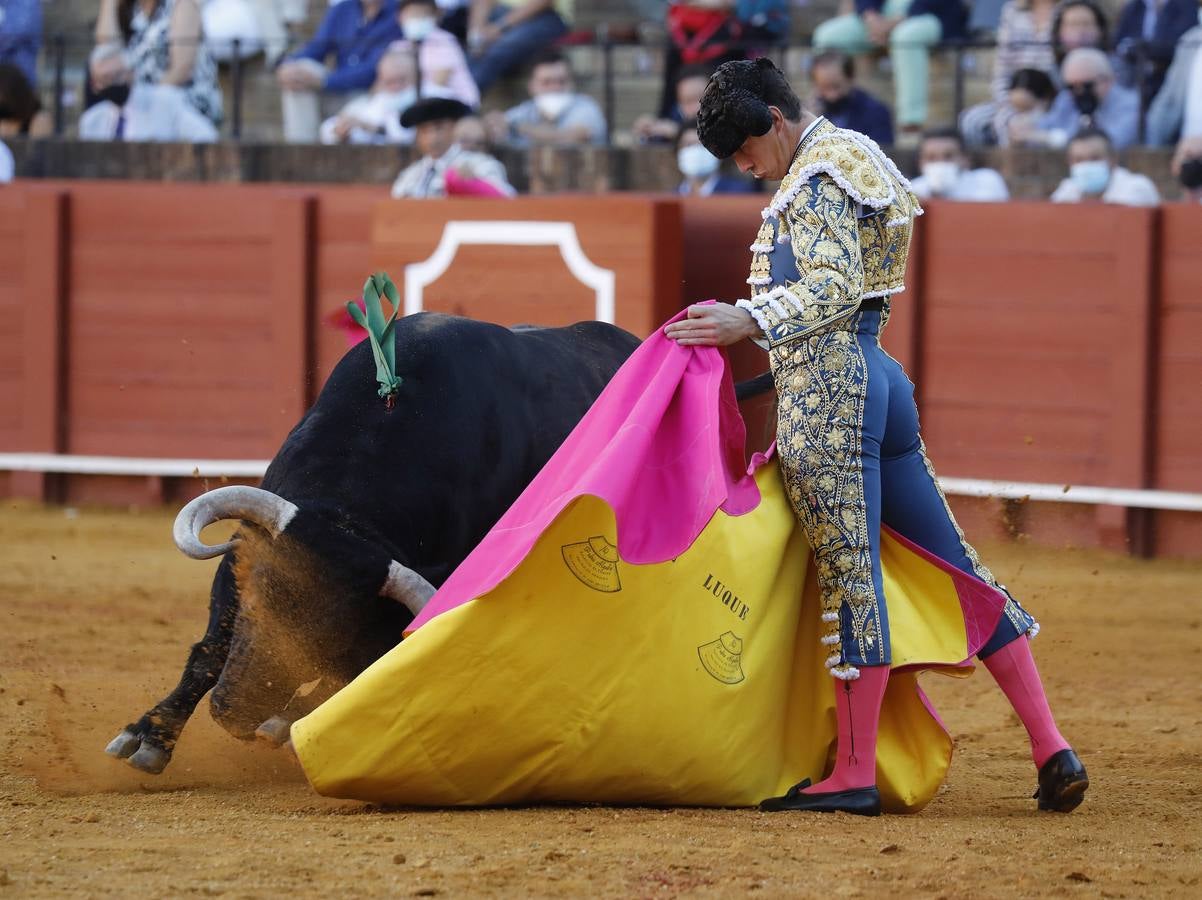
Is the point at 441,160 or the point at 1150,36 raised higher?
the point at 1150,36

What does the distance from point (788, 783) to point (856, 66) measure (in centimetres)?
548

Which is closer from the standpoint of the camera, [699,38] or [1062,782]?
[1062,782]

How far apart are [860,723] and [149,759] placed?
1139mm

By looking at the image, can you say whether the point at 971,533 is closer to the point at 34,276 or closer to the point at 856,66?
the point at 856,66

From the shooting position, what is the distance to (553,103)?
800cm

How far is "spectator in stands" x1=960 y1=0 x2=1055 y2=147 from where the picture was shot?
7.22 metres

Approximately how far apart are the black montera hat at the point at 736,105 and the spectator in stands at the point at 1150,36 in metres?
4.39

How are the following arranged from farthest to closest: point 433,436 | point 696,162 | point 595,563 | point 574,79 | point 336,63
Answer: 1. point 336,63
2. point 574,79
3. point 696,162
4. point 433,436
5. point 595,563

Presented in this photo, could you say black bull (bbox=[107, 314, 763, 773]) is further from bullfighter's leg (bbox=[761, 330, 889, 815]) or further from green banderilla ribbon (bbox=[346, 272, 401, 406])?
bullfighter's leg (bbox=[761, 330, 889, 815])

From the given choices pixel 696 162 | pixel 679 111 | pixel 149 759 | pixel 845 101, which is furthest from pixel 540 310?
pixel 149 759

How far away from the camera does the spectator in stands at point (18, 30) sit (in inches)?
347

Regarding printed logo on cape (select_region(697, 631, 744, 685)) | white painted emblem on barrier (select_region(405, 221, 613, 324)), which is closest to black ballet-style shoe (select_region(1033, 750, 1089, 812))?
printed logo on cape (select_region(697, 631, 744, 685))

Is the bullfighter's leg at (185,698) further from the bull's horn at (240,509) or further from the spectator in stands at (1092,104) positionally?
the spectator in stands at (1092,104)

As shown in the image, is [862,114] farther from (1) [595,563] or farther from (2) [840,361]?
(1) [595,563]
